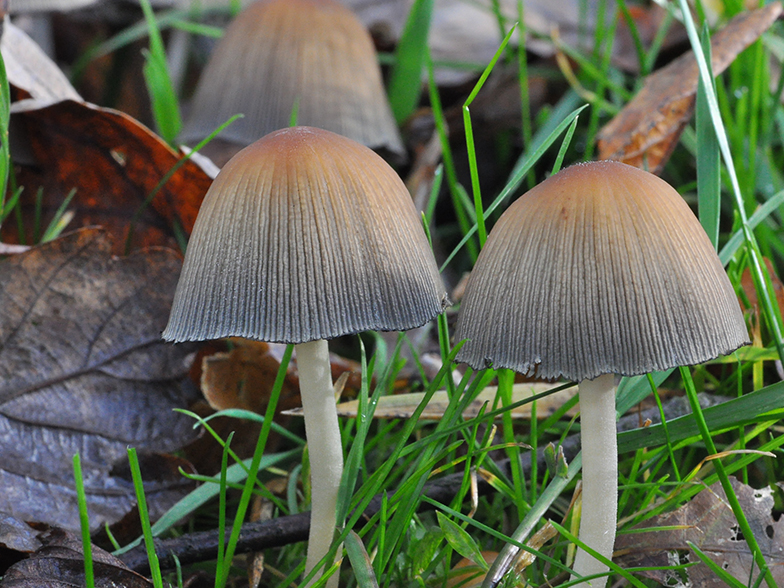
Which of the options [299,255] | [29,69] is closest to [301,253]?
[299,255]

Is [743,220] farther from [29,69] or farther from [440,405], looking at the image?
[29,69]

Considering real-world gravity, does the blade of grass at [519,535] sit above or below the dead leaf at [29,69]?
below

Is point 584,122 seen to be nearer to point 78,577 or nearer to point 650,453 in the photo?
point 650,453

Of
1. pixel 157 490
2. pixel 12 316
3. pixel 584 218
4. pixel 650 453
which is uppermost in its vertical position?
pixel 584 218

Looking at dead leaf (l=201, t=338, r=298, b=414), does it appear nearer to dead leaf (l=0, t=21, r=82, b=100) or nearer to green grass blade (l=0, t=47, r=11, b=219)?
green grass blade (l=0, t=47, r=11, b=219)

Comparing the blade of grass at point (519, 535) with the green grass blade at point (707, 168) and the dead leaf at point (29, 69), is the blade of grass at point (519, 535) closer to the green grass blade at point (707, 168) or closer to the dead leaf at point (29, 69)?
the green grass blade at point (707, 168)

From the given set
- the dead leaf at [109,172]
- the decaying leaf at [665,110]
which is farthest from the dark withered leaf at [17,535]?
the decaying leaf at [665,110]

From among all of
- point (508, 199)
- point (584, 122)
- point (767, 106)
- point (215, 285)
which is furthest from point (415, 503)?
point (584, 122)
